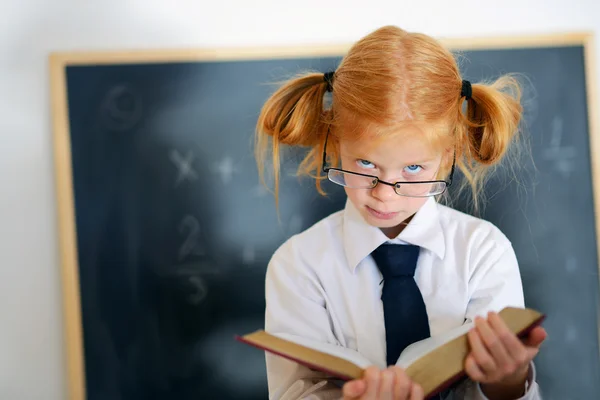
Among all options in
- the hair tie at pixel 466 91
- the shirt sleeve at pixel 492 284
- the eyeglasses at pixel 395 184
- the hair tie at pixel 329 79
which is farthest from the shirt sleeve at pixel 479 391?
the hair tie at pixel 329 79

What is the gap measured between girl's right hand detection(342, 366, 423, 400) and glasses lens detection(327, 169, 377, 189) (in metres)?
0.28

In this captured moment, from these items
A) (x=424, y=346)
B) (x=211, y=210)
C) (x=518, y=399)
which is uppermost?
(x=211, y=210)

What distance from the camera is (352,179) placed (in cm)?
→ 96

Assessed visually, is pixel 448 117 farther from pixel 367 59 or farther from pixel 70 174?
pixel 70 174

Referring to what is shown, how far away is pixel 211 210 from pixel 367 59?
2.03 ft

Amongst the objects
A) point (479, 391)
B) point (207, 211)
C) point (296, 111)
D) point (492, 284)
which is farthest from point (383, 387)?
point (207, 211)

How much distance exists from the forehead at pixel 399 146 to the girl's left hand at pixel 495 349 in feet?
0.86

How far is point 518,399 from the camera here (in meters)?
0.94

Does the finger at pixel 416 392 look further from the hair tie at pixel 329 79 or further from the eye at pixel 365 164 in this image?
the hair tie at pixel 329 79

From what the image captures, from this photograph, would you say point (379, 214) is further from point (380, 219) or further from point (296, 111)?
point (296, 111)

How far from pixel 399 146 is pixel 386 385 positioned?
A: 0.35 metres

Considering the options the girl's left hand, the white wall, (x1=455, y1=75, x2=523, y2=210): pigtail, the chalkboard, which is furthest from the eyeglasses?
the white wall

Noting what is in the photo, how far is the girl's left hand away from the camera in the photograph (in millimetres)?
841

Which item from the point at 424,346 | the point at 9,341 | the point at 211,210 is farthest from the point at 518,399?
the point at 9,341
